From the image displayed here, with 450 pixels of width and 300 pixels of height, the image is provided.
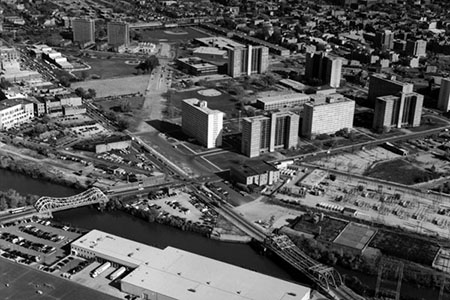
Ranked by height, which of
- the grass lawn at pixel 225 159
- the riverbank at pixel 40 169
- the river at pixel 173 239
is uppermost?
the grass lawn at pixel 225 159

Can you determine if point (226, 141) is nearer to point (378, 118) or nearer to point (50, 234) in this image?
point (378, 118)

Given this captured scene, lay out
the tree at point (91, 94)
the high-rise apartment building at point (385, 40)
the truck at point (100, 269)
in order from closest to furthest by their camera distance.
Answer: the truck at point (100, 269), the tree at point (91, 94), the high-rise apartment building at point (385, 40)

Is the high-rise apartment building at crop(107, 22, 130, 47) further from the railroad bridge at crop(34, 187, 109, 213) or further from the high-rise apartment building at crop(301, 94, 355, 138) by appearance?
the railroad bridge at crop(34, 187, 109, 213)

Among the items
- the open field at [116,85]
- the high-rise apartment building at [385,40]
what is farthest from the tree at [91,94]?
the high-rise apartment building at [385,40]

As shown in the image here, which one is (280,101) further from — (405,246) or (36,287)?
(36,287)

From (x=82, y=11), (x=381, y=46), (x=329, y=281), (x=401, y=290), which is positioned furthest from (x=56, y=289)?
(x=82, y=11)

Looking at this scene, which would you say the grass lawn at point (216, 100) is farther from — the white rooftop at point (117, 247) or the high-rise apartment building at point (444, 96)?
the white rooftop at point (117, 247)

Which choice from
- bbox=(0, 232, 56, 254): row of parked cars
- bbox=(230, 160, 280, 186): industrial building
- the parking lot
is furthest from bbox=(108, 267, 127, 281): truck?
bbox=(230, 160, 280, 186): industrial building
